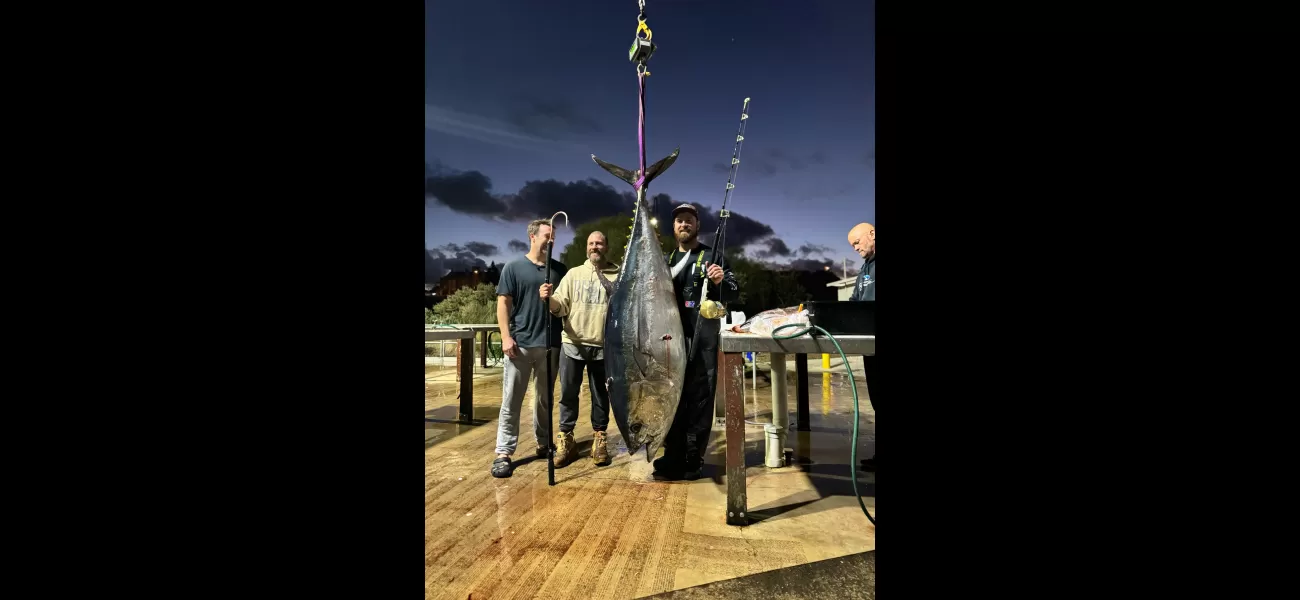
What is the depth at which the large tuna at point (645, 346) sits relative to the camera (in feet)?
7.64

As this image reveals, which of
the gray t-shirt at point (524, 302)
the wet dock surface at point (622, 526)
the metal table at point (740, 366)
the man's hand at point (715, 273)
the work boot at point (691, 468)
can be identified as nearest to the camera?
the wet dock surface at point (622, 526)

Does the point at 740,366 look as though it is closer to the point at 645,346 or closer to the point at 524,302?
the point at 645,346

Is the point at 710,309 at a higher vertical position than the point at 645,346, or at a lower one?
higher

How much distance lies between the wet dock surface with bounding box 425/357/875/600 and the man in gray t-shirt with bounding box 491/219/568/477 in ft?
1.21

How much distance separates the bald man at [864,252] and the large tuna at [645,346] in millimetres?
1678

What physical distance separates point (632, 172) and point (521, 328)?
60.0 inches

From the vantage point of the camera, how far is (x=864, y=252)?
11.4 ft

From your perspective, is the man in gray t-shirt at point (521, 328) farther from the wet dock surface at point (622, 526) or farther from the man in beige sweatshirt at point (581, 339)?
the wet dock surface at point (622, 526)

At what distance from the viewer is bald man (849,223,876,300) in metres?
3.26

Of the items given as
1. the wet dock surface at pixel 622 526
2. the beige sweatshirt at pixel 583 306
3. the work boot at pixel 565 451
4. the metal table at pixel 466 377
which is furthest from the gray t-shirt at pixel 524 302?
the metal table at pixel 466 377

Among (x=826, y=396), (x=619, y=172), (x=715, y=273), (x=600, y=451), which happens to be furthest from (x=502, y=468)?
(x=826, y=396)
